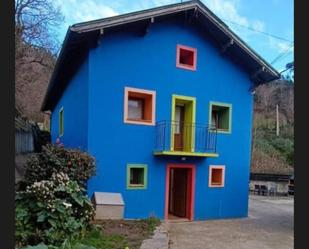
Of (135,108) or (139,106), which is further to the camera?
(139,106)

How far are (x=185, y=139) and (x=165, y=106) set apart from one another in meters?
A: 1.46

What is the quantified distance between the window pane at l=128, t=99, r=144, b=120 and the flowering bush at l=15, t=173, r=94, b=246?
4.46 metres

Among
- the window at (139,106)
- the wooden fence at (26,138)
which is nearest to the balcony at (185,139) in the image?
the window at (139,106)

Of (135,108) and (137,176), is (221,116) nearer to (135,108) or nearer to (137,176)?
(135,108)

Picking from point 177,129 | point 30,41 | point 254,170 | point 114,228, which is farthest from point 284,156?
point 114,228

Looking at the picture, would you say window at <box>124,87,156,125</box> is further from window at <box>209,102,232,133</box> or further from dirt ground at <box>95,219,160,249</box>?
dirt ground at <box>95,219,160,249</box>

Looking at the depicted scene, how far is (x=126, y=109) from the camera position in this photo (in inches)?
453

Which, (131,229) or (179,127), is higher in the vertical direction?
(179,127)

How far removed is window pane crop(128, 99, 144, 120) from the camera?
1204 cm

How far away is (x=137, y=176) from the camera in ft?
38.7

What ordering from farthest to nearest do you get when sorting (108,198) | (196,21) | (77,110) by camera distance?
(196,21) < (77,110) < (108,198)

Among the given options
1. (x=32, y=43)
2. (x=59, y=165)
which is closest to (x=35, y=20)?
(x=32, y=43)

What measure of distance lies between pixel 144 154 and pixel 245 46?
5.49 metres

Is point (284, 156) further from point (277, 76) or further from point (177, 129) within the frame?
point (177, 129)
